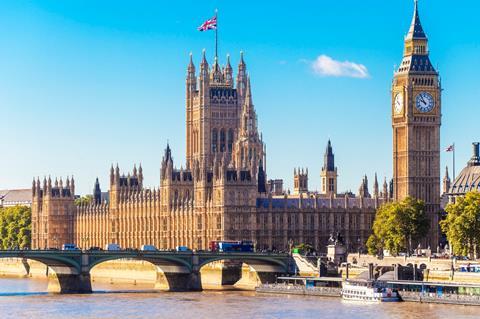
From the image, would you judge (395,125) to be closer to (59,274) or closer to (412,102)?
(412,102)

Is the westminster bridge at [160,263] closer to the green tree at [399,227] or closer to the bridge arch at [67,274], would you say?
the bridge arch at [67,274]

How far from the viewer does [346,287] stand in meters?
149

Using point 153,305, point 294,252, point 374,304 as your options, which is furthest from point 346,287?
point 294,252

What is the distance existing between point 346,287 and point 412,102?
171 ft

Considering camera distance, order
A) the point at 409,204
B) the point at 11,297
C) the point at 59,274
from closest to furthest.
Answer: the point at 11,297 < the point at 59,274 < the point at 409,204

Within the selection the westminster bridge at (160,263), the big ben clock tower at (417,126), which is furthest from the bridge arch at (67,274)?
the big ben clock tower at (417,126)

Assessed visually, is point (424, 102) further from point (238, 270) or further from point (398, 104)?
point (238, 270)

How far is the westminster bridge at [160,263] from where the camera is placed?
16562cm

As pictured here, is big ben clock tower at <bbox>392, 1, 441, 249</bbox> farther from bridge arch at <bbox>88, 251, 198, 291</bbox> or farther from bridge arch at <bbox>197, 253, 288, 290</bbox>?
bridge arch at <bbox>88, 251, 198, 291</bbox>

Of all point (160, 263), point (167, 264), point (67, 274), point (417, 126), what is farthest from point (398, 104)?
point (67, 274)

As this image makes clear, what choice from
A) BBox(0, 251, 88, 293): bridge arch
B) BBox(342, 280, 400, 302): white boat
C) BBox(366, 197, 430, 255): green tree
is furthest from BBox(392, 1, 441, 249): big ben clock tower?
BBox(342, 280, 400, 302): white boat

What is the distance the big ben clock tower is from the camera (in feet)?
646

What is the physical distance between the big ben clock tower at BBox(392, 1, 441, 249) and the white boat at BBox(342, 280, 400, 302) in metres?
50.8

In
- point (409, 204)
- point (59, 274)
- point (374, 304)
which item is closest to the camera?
point (374, 304)
